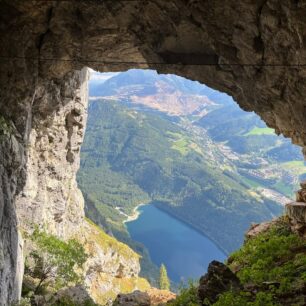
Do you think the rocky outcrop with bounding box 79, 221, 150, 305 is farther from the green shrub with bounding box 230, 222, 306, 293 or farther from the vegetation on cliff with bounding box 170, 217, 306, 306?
the vegetation on cliff with bounding box 170, 217, 306, 306

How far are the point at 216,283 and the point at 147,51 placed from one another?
15.0 meters

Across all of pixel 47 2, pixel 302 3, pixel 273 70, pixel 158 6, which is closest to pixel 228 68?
pixel 273 70

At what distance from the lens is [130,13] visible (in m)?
23.1

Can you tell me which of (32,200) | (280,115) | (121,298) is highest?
(280,115)

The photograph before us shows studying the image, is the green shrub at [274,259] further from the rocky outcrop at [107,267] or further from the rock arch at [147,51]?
the rocky outcrop at [107,267]

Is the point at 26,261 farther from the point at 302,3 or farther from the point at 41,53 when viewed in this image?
the point at 302,3

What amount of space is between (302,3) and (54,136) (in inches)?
1129

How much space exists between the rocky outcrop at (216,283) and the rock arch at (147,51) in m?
8.43

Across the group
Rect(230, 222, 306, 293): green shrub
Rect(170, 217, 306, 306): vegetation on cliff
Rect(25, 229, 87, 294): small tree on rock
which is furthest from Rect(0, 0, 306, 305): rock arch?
Rect(170, 217, 306, 306): vegetation on cliff

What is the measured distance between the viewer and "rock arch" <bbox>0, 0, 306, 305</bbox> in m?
19.8

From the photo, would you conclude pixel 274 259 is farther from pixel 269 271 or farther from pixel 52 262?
pixel 52 262

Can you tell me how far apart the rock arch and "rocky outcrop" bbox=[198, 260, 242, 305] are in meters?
8.43

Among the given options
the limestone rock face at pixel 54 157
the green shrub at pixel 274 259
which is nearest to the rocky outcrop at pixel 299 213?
the green shrub at pixel 274 259

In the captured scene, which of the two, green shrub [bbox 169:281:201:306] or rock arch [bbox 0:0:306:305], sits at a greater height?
rock arch [bbox 0:0:306:305]
